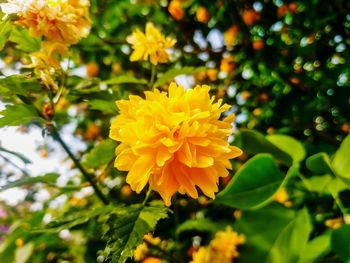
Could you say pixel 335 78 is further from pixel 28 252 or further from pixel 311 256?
pixel 28 252

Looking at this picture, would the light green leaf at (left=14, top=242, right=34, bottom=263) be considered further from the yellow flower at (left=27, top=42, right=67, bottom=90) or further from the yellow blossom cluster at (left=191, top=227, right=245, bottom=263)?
the yellow flower at (left=27, top=42, right=67, bottom=90)

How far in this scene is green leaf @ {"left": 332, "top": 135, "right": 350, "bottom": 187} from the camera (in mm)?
914

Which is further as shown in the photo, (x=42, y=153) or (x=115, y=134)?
(x=42, y=153)

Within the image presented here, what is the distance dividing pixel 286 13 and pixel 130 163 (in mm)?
1241

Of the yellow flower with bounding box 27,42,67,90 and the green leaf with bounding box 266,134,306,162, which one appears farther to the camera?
the green leaf with bounding box 266,134,306,162

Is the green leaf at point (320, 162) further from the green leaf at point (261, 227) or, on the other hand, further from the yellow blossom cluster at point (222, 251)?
the yellow blossom cluster at point (222, 251)

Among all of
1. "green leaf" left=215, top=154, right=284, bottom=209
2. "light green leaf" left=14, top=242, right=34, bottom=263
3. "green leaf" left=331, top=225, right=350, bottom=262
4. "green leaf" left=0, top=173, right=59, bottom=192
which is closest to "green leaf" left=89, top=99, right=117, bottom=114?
"green leaf" left=0, top=173, right=59, bottom=192

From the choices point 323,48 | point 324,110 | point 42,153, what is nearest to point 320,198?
point 324,110

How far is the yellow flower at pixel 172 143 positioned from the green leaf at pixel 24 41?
1.26ft

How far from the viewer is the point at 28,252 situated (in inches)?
54.6

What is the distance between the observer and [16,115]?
841 millimetres

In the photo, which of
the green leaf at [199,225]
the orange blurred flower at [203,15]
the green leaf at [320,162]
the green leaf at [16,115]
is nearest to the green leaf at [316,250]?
the green leaf at [320,162]

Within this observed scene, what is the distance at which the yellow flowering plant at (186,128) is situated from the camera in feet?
2.29

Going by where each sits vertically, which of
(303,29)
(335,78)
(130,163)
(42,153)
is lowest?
(42,153)
